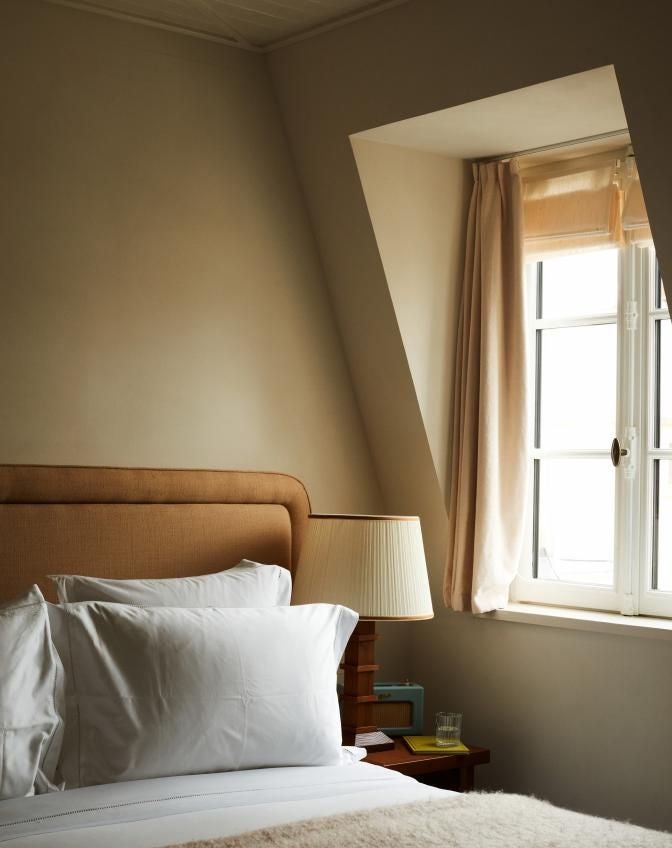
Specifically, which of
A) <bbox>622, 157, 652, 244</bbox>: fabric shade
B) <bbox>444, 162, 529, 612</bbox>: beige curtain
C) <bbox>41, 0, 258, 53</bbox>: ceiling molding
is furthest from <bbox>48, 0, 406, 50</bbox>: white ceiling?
<bbox>622, 157, 652, 244</bbox>: fabric shade

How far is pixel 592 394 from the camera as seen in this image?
11.6 feet

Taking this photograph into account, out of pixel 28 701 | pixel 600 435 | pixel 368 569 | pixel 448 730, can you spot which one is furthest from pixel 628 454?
pixel 28 701

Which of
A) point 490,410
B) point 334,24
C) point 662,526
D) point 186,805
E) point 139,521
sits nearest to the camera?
point 186,805

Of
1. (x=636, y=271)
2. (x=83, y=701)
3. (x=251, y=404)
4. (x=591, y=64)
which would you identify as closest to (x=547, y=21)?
(x=591, y=64)

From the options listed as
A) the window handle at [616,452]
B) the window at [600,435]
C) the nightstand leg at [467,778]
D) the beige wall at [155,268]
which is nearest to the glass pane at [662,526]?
the window at [600,435]

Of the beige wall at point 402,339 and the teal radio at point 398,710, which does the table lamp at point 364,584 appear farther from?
the beige wall at point 402,339

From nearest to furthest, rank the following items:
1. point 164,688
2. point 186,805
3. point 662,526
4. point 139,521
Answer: point 186,805, point 164,688, point 139,521, point 662,526

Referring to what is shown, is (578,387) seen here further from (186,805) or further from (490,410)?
(186,805)

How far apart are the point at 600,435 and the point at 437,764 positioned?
1.18 meters

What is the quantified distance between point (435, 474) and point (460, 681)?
721mm

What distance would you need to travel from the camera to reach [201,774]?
250cm

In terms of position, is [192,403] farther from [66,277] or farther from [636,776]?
[636,776]

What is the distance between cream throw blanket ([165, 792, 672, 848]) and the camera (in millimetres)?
2039

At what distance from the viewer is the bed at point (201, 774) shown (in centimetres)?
212
